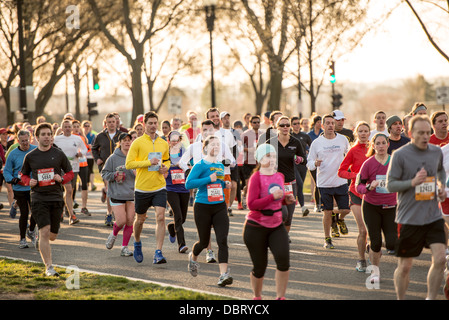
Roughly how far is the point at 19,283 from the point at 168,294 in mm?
2180

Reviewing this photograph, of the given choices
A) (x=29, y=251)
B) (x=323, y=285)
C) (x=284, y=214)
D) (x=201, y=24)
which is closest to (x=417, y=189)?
(x=284, y=214)

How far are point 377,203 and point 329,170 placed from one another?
264cm

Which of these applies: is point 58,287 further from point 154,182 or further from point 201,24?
point 201,24

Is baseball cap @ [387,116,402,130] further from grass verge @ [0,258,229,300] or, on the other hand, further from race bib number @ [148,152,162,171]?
grass verge @ [0,258,229,300]

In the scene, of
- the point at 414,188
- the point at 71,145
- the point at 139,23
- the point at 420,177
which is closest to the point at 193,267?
the point at 414,188

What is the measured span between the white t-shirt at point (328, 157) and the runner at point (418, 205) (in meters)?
4.19

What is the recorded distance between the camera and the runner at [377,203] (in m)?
8.70

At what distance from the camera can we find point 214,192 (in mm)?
8977

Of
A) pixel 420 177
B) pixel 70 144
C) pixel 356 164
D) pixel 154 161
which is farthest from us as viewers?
pixel 70 144

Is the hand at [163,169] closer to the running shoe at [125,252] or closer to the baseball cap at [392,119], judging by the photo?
the running shoe at [125,252]

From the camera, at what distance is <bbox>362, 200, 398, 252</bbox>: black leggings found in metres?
8.73

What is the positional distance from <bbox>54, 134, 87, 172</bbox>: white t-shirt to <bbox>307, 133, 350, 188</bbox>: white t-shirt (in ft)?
21.4

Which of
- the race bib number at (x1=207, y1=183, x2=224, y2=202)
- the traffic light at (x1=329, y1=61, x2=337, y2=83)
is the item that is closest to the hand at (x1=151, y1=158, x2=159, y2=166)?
the race bib number at (x1=207, y1=183, x2=224, y2=202)

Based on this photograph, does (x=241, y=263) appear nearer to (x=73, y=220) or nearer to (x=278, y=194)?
(x=278, y=194)
